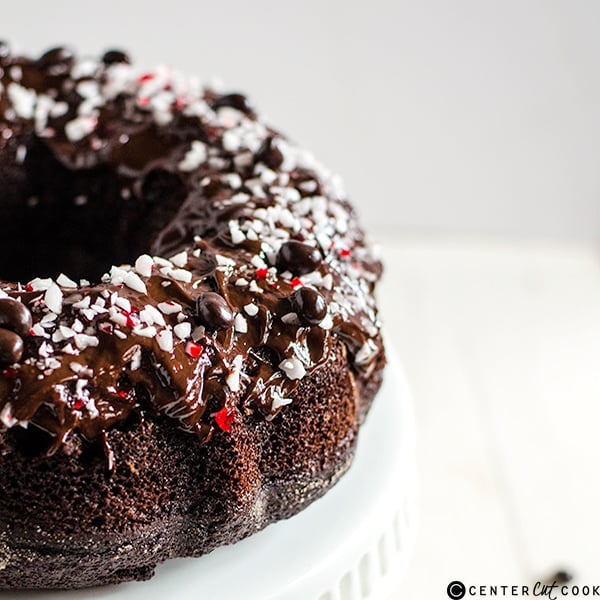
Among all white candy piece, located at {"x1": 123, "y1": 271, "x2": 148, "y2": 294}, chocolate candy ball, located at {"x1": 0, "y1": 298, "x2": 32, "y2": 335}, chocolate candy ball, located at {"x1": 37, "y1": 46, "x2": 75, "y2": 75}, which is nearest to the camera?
chocolate candy ball, located at {"x1": 0, "y1": 298, "x2": 32, "y2": 335}

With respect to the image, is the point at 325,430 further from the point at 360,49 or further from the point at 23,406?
the point at 360,49

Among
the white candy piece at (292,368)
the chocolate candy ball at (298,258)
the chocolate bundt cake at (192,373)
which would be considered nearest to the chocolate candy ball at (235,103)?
the chocolate bundt cake at (192,373)

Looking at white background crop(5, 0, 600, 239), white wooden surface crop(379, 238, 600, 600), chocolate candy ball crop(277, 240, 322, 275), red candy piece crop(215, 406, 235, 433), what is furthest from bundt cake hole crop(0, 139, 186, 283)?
white background crop(5, 0, 600, 239)

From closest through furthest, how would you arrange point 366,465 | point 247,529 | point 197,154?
point 247,529 < point 366,465 < point 197,154

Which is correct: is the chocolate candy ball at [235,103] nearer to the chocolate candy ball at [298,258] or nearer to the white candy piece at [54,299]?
the chocolate candy ball at [298,258]

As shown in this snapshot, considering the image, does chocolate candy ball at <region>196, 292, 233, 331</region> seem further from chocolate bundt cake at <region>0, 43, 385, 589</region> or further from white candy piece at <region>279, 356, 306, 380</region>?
white candy piece at <region>279, 356, 306, 380</region>

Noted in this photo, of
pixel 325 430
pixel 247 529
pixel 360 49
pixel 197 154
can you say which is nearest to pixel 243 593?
pixel 247 529

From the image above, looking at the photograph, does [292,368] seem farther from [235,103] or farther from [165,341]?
[235,103]

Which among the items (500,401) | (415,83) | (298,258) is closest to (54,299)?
(298,258)

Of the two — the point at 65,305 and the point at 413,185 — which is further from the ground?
the point at 65,305
